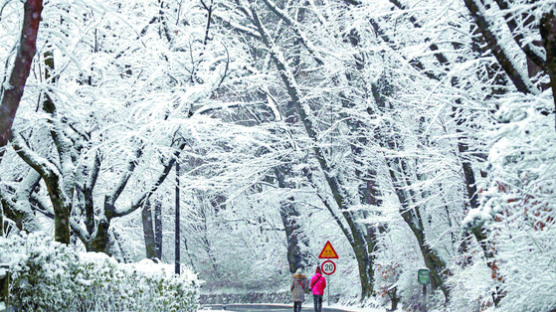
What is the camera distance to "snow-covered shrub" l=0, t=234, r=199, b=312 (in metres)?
10.4

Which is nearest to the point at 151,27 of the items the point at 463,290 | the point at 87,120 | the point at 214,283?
the point at 87,120

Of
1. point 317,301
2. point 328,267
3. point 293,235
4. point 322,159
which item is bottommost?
point 317,301

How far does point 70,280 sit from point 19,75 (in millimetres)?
3243

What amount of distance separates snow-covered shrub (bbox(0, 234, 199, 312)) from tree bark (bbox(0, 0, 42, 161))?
71.5 inches

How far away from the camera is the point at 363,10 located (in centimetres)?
1639

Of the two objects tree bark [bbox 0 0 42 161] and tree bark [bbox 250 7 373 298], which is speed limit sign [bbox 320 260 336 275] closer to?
tree bark [bbox 250 7 373 298]

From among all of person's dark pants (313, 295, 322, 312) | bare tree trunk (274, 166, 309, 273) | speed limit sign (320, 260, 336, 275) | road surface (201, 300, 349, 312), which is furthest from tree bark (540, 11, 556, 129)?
bare tree trunk (274, 166, 309, 273)

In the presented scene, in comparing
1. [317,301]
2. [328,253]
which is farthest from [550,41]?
[328,253]

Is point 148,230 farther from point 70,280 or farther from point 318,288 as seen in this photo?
point 70,280

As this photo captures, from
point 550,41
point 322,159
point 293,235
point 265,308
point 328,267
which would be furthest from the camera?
point 293,235

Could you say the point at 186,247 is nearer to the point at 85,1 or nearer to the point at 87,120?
the point at 87,120

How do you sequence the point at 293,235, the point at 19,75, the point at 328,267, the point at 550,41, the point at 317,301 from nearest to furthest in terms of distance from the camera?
1. the point at 550,41
2. the point at 19,75
3. the point at 317,301
4. the point at 328,267
5. the point at 293,235

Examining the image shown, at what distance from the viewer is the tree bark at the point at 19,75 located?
364 inches

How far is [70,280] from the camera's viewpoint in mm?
10867
